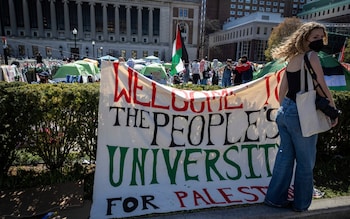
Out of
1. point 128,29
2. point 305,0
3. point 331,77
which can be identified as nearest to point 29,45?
point 128,29

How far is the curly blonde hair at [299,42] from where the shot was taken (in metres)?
2.54

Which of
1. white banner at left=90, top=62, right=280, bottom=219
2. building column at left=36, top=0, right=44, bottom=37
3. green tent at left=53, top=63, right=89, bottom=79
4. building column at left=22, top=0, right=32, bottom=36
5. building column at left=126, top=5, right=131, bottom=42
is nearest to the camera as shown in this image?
white banner at left=90, top=62, right=280, bottom=219

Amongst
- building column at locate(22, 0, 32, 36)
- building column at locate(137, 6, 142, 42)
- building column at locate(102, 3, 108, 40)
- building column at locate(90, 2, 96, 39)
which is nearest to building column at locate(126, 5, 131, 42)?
building column at locate(137, 6, 142, 42)

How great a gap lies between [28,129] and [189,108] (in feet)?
6.32

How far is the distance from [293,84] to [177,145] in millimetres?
1445

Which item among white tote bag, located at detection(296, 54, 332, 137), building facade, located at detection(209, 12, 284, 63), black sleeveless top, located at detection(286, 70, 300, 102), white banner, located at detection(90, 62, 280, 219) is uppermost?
building facade, located at detection(209, 12, 284, 63)

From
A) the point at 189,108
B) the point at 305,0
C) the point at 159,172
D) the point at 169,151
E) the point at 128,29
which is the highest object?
the point at 305,0

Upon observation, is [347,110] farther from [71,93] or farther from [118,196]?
[71,93]

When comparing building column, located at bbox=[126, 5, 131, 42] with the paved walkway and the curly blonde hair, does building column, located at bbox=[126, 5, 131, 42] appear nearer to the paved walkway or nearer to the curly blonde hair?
the curly blonde hair

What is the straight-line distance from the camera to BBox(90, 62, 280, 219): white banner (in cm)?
295

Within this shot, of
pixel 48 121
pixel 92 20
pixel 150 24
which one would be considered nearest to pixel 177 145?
pixel 48 121

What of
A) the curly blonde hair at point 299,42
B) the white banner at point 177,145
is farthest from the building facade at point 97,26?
the curly blonde hair at point 299,42

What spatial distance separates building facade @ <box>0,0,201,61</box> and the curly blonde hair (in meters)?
66.6

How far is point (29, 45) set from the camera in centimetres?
6297
